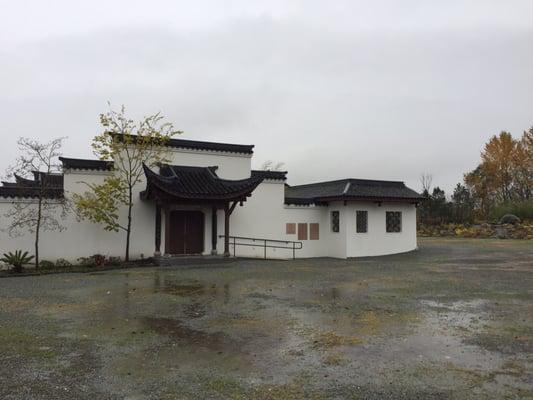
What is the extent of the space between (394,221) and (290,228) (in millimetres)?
5339

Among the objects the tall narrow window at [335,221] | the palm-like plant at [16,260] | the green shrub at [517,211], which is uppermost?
the green shrub at [517,211]

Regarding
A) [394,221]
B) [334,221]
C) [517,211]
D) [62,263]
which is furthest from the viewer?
[517,211]

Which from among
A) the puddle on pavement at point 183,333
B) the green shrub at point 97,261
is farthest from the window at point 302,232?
the puddle on pavement at point 183,333

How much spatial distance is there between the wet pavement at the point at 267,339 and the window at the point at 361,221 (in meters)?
8.54

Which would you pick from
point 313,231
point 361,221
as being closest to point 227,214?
point 313,231

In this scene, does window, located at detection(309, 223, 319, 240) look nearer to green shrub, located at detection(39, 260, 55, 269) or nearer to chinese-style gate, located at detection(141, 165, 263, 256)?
chinese-style gate, located at detection(141, 165, 263, 256)

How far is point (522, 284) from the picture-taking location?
12.1 m

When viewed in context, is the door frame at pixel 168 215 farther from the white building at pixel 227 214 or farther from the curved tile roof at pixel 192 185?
the curved tile roof at pixel 192 185

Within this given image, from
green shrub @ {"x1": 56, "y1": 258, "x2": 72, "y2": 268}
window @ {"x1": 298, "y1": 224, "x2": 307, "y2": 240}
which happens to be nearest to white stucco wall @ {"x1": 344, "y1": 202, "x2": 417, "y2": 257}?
window @ {"x1": 298, "y1": 224, "x2": 307, "y2": 240}

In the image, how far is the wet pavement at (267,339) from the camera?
15.9 ft

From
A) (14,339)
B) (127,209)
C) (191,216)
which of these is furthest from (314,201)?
(14,339)

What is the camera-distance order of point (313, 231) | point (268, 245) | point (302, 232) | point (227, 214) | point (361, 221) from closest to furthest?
point (227, 214), point (268, 245), point (361, 221), point (302, 232), point (313, 231)

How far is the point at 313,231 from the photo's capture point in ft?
72.4

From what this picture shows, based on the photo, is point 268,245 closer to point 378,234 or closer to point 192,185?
point 192,185
